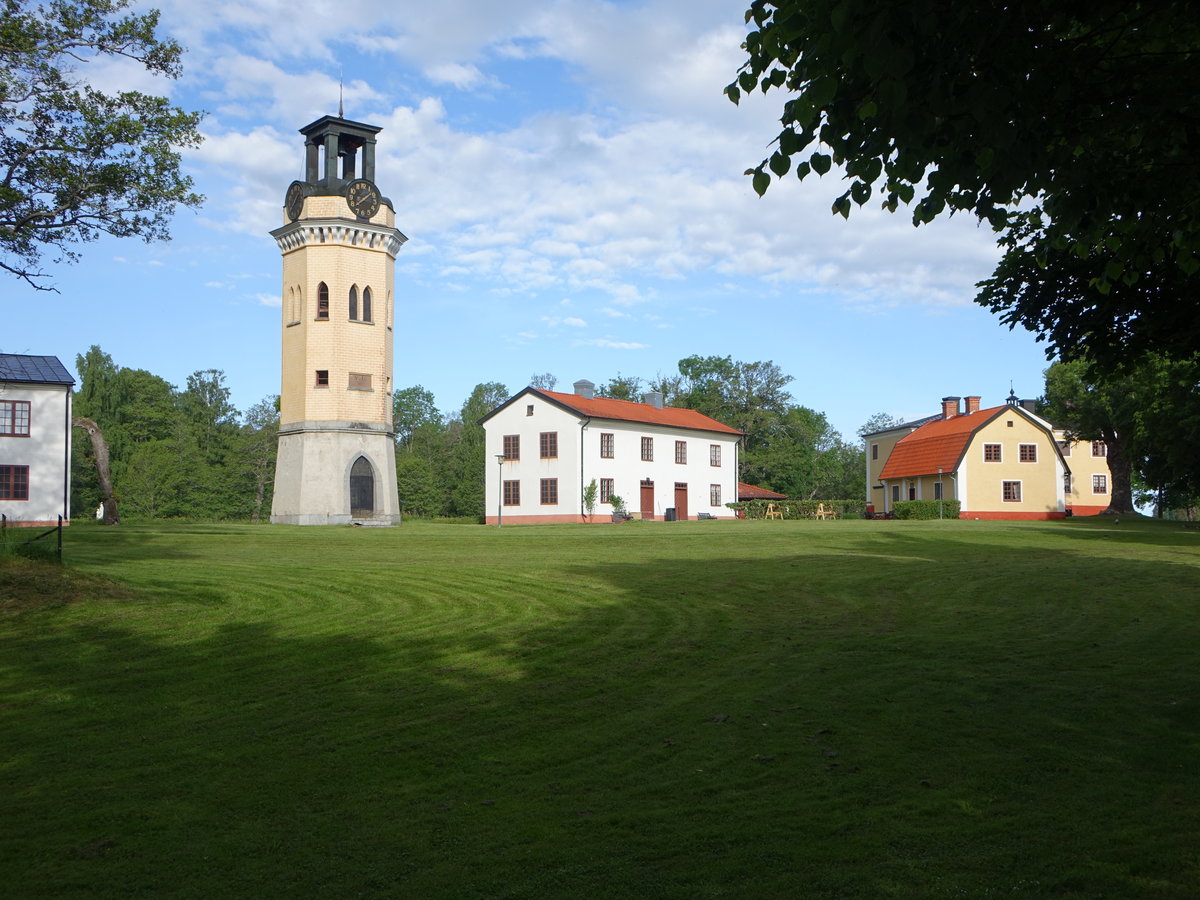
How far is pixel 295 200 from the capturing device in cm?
4641

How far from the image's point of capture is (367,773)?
6.20 meters

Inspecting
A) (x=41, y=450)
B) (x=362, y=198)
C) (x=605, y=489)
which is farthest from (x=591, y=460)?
(x=41, y=450)

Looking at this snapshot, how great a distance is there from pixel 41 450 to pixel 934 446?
154 feet

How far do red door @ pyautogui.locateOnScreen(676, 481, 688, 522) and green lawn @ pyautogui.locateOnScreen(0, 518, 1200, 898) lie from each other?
45.6 meters

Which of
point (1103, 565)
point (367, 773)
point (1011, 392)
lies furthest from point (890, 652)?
point (1011, 392)

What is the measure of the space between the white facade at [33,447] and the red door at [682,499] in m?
32.4

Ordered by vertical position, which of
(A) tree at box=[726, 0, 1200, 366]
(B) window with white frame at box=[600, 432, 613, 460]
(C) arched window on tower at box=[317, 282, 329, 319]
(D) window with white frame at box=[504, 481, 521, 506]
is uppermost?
(C) arched window on tower at box=[317, 282, 329, 319]

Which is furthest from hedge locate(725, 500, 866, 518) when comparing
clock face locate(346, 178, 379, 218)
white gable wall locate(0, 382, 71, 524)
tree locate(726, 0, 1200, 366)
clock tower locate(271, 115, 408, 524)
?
tree locate(726, 0, 1200, 366)

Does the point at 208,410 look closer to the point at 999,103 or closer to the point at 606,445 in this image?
the point at 606,445

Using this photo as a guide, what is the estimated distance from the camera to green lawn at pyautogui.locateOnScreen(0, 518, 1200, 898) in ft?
15.8

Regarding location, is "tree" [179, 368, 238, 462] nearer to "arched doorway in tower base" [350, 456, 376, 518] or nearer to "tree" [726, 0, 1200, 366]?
"arched doorway in tower base" [350, 456, 376, 518]

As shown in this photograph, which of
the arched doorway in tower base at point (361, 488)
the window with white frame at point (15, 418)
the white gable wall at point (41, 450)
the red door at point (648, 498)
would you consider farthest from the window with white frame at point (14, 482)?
the red door at point (648, 498)

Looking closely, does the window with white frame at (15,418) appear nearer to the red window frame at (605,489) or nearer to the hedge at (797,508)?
the red window frame at (605,489)

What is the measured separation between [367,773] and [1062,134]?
5.67 m
